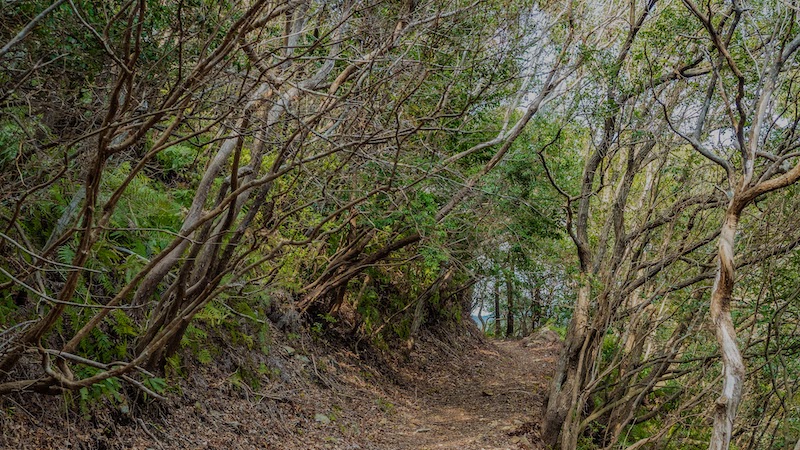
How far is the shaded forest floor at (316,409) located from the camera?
5449mm

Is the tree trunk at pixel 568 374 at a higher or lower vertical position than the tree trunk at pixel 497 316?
lower

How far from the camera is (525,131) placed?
42.8ft

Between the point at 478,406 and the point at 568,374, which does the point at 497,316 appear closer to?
the point at 478,406

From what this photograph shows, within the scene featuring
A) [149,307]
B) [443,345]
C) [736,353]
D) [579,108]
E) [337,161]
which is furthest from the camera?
[443,345]

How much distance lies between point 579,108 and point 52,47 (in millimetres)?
8127

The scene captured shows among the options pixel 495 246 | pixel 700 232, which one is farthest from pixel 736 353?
pixel 495 246

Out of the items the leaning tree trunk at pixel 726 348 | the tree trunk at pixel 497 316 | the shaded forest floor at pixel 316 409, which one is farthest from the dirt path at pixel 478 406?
the tree trunk at pixel 497 316

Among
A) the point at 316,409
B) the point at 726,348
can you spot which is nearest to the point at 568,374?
the point at 316,409

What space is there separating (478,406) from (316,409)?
16.9 ft

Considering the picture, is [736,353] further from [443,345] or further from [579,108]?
[443,345]

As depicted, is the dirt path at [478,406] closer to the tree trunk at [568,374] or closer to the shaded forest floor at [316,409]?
the shaded forest floor at [316,409]

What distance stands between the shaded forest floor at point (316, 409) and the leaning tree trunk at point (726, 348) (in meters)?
5.06

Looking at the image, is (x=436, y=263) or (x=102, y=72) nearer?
(x=102, y=72)

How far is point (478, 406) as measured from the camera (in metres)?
13.7
